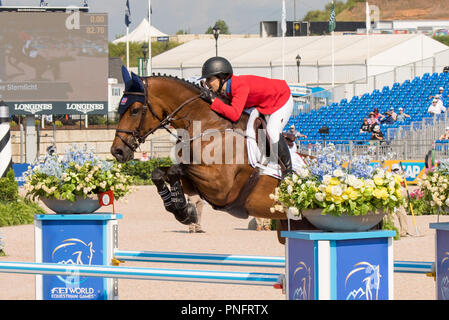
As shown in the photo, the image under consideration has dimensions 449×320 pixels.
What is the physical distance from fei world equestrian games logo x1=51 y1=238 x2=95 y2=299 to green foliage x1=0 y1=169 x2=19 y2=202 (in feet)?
31.5

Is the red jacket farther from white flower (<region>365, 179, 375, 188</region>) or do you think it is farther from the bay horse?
white flower (<region>365, 179, 375, 188</region>)

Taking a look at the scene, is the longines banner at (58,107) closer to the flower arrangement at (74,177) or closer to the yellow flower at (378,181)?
the flower arrangement at (74,177)

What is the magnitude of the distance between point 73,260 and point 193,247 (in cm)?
537

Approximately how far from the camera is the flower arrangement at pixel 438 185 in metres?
Result: 6.27

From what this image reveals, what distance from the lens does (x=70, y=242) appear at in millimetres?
7684

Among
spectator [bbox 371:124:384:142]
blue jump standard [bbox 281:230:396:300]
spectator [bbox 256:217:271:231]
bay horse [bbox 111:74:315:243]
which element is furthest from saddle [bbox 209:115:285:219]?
spectator [bbox 371:124:384:142]

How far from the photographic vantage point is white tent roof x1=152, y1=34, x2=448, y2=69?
2073 inches

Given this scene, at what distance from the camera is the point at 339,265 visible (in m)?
5.32

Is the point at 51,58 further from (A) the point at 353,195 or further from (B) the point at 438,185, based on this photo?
(A) the point at 353,195

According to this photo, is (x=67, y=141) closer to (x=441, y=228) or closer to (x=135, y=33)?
(x=441, y=228)

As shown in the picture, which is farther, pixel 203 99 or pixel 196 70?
pixel 196 70

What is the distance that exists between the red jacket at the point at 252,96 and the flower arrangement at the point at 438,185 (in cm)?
175

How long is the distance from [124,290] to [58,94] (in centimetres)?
2182
